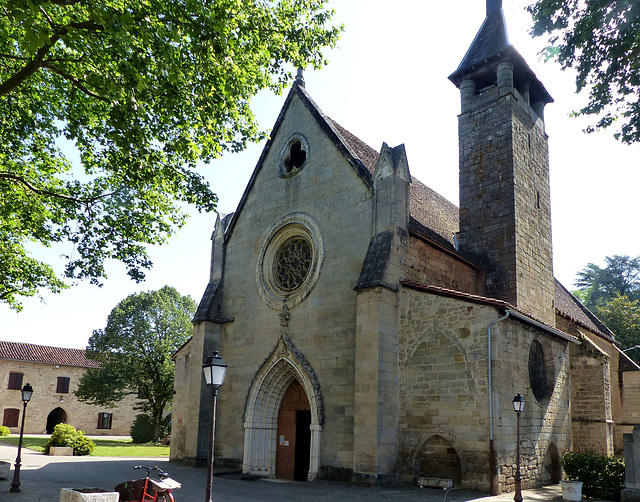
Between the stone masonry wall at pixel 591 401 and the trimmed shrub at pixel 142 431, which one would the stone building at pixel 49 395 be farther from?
the stone masonry wall at pixel 591 401

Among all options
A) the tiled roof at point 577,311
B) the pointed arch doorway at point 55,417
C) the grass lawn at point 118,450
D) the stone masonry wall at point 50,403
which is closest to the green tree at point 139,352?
the grass lawn at point 118,450

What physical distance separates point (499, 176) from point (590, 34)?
8.09 metres

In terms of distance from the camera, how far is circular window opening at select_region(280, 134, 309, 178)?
749 inches

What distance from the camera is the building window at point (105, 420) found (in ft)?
155

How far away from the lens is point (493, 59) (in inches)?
801

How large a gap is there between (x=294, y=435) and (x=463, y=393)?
621 centimetres

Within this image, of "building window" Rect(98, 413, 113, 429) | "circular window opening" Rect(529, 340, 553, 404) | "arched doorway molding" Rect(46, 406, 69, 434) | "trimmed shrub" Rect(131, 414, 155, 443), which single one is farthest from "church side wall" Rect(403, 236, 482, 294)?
"arched doorway molding" Rect(46, 406, 69, 434)

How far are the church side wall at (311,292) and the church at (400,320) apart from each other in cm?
5

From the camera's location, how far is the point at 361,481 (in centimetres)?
1334

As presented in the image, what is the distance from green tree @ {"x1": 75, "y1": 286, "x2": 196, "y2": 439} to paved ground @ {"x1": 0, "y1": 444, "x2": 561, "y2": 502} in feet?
72.0

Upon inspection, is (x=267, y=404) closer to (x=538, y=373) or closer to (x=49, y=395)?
(x=538, y=373)

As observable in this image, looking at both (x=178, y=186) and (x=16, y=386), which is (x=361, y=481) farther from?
(x=16, y=386)

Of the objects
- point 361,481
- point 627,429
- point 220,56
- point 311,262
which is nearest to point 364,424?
point 361,481

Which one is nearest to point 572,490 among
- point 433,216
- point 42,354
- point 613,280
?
point 433,216
